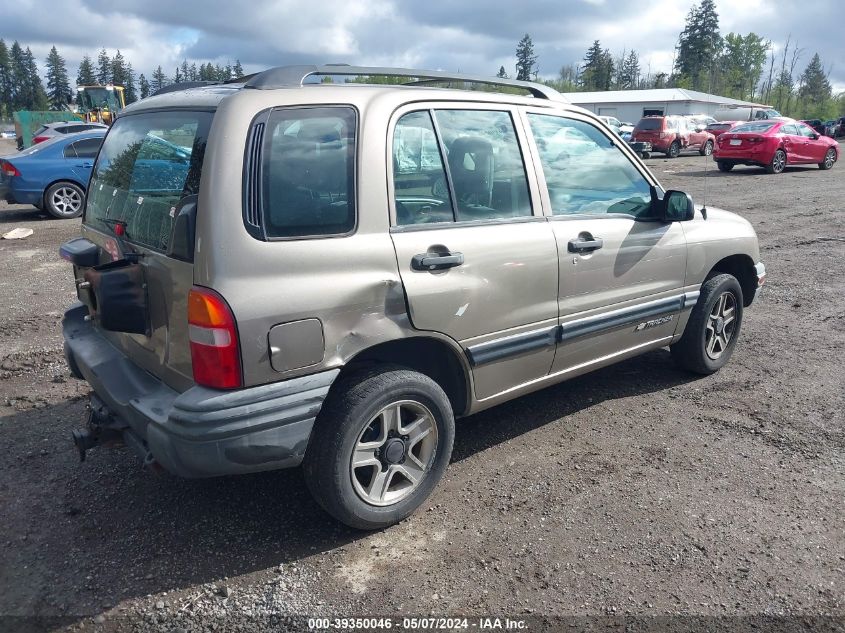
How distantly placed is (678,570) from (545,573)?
22.3 inches

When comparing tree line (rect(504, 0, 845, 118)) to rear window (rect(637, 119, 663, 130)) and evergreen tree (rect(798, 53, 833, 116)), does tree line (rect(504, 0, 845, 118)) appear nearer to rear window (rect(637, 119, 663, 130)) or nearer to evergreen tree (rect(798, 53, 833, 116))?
evergreen tree (rect(798, 53, 833, 116))

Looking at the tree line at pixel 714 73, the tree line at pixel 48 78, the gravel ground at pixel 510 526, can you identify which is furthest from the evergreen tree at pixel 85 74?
the gravel ground at pixel 510 526

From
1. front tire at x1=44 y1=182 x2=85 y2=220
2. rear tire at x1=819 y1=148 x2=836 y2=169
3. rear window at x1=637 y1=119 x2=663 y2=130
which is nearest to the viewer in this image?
front tire at x1=44 y1=182 x2=85 y2=220

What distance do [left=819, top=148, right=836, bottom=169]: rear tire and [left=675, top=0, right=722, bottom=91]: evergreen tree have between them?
77670mm

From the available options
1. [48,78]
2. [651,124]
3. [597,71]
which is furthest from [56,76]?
[651,124]

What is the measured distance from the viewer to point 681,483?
356 cm

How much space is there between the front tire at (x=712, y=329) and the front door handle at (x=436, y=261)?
2289 mm

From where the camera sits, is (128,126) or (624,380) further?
(624,380)

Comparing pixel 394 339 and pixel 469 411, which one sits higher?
pixel 394 339

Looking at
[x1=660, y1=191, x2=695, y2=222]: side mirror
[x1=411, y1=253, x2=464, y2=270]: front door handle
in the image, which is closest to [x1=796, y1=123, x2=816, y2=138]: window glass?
[x1=660, y1=191, x2=695, y2=222]: side mirror

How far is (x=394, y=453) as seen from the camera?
3.15 metres

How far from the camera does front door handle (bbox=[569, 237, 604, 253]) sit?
12.1 ft

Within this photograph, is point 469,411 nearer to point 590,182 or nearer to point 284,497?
point 284,497

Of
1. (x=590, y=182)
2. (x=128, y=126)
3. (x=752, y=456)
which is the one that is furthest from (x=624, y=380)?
(x=128, y=126)
